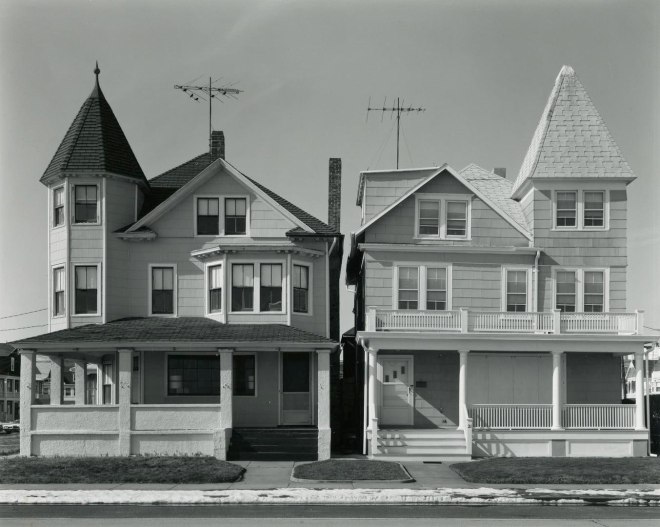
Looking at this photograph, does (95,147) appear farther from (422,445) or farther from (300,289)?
(422,445)

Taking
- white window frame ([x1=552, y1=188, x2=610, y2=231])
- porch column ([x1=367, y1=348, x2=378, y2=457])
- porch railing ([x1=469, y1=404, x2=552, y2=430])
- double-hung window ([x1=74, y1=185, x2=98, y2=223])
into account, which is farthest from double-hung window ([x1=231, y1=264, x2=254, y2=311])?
white window frame ([x1=552, y1=188, x2=610, y2=231])

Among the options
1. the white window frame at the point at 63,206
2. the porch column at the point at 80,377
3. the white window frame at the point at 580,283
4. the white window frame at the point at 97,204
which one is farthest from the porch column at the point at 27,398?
the white window frame at the point at 580,283

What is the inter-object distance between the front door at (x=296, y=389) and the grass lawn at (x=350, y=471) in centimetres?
443

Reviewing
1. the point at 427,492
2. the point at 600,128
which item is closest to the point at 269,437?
the point at 427,492

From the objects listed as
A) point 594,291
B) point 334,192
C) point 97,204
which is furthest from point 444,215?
point 97,204

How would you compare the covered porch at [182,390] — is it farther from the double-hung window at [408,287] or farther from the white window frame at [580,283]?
the white window frame at [580,283]

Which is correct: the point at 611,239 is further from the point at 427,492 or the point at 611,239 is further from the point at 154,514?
the point at 154,514

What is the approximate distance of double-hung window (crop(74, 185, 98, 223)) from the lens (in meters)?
29.6

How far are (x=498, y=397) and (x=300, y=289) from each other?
7440mm

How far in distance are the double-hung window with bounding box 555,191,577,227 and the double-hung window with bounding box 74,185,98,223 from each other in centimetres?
1535

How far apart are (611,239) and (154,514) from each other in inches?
755

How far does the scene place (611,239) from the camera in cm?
3052

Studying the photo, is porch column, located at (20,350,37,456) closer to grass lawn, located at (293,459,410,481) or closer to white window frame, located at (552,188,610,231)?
grass lawn, located at (293,459,410,481)

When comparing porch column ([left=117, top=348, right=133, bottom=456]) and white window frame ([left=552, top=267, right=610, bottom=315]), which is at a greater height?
white window frame ([left=552, top=267, right=610, bottom=315])
